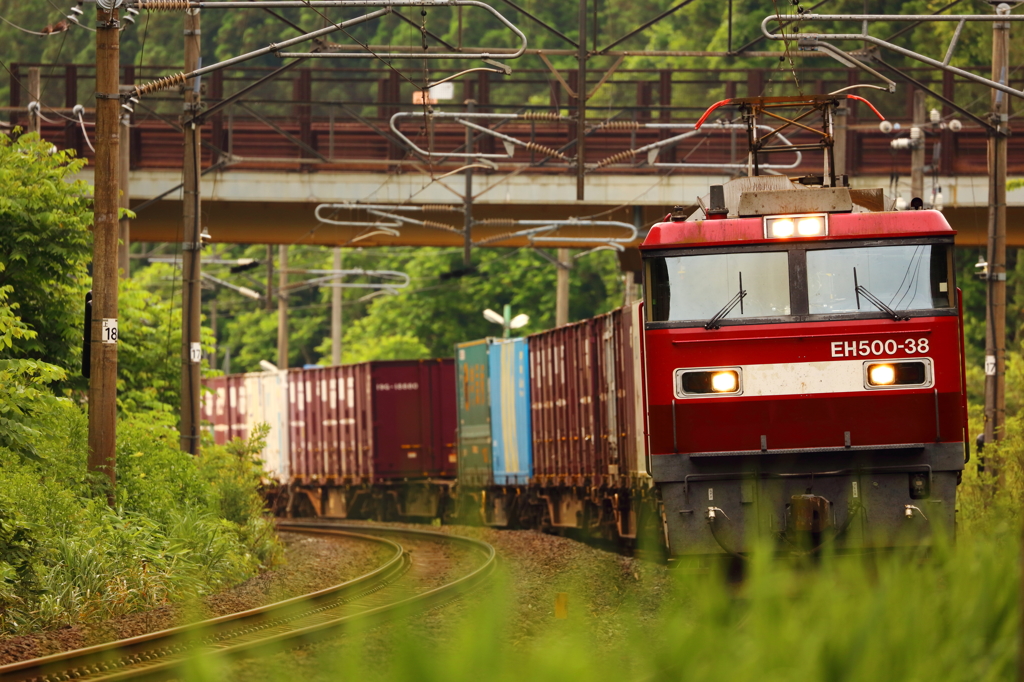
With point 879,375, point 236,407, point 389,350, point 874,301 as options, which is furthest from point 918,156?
point 389,350

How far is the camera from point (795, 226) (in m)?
11.7

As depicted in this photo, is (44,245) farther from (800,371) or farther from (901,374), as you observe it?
(901,374)

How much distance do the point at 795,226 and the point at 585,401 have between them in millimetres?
9521

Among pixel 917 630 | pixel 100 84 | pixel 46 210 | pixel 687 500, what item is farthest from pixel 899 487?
pixel 46 210

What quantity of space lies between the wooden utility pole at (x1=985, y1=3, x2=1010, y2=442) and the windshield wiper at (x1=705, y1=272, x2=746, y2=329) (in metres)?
12.0

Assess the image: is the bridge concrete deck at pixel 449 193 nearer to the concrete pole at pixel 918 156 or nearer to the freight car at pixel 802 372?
the concrete pole at pixel 918 156

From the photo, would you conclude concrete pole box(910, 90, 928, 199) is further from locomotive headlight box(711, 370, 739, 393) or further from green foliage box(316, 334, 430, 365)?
green foliage box(316, 334, 430, 365)

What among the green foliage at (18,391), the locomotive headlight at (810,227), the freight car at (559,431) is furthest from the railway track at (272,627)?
the locomotive headlight at (810,227)

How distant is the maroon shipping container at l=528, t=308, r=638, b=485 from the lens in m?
17.9

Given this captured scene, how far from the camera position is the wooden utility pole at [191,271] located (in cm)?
2180

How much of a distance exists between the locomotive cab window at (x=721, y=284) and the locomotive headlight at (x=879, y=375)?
2.79 feet

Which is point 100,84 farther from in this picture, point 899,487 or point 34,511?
point 899,487

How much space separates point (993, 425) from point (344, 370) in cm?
1592

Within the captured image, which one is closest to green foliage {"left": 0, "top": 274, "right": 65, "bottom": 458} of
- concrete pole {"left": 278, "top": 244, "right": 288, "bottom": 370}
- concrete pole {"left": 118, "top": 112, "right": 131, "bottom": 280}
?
concrete pole {"left": 118, "top": 112, "right": 131, "bottom": 280}
